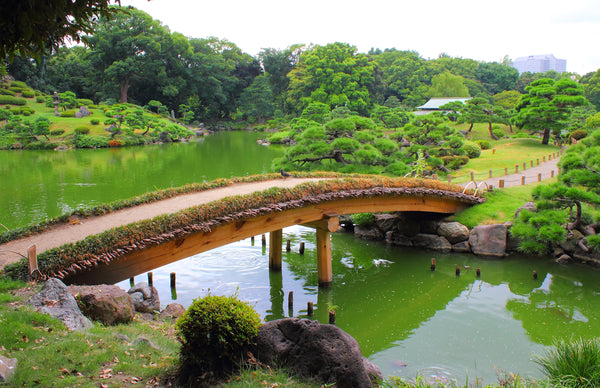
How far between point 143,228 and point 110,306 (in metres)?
1.92

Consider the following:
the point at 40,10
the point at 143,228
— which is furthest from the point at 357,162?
the point at 40,10

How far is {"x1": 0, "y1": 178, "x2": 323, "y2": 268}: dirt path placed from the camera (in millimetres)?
8230

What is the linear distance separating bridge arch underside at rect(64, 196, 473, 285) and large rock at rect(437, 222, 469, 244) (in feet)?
2.16

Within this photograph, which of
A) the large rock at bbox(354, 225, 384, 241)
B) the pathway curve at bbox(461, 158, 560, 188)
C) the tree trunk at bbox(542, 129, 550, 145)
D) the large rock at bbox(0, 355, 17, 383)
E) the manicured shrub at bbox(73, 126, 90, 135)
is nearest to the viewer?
the large rock at bbox(0, 355, 17, 383)

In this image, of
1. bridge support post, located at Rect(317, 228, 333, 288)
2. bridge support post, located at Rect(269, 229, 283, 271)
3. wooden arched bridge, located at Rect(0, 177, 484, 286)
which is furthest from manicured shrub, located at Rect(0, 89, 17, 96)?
bridge support post, located at Rect(317, 228, 333, 288)

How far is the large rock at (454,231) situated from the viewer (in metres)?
15.8

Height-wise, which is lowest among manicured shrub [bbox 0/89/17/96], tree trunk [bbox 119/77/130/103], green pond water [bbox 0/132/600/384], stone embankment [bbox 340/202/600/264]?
green pond water [bbox 0/132/600/384]

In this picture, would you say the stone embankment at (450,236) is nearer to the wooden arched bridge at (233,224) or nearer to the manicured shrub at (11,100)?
the wooden arched bridge at (233,224)

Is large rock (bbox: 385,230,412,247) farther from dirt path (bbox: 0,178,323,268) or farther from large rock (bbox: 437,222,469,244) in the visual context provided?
dirt path (bbox: 0,178,323,268)

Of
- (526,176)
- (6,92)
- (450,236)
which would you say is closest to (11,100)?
(6,92)

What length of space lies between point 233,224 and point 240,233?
13.3 inches

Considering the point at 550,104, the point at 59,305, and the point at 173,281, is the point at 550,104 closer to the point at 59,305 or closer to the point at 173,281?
the point at 173,281

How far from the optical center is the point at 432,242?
1616 cm

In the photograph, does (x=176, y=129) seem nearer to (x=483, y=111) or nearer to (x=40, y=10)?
(x=483, y=111)
